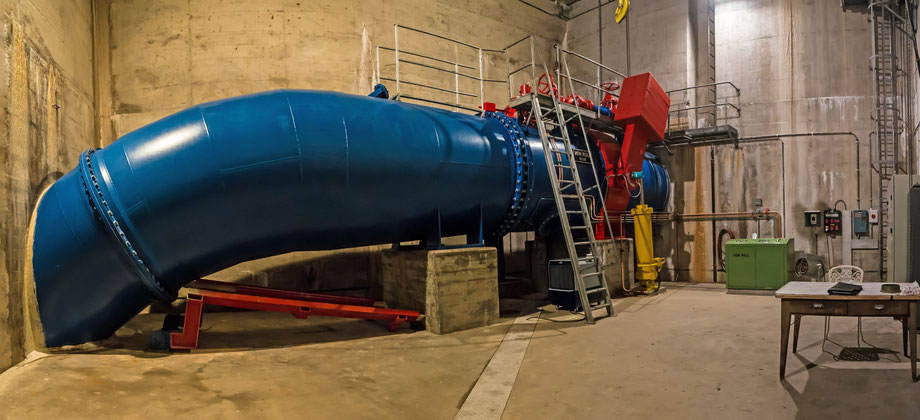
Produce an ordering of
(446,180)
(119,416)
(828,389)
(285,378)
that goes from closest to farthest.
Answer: (119,416) → (828,389) → (285,378) → (446,180)

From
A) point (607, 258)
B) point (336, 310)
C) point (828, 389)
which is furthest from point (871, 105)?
point (336, 310)

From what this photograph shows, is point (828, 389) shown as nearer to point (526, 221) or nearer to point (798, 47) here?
point (526, 221)

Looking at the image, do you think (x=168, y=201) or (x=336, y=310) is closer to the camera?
(x=168, y=201)

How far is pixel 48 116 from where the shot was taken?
19.1 feet

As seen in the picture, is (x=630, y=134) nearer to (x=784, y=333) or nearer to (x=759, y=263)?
(x=759, y=263)

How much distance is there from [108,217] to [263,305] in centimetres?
179

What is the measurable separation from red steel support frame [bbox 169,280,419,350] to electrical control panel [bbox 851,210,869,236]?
9600 mm

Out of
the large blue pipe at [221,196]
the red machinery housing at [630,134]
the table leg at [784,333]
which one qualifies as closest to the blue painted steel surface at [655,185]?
the red machinery housing at [630,134]

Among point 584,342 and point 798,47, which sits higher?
point 798,47

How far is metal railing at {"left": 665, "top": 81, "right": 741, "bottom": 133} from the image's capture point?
38.1 feet

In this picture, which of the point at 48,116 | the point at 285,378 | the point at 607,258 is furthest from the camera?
the point at 607,258

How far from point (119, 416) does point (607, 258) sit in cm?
753

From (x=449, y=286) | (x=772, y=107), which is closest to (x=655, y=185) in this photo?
(x=772, y=107)

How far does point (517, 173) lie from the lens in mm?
7531
